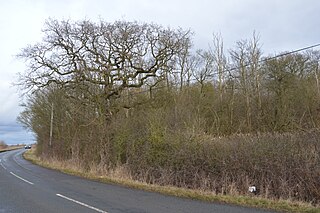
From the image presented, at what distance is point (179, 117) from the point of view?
67.7 ft

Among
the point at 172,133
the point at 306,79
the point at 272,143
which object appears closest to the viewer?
the point at 272,143

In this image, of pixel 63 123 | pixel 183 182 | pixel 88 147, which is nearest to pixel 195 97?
pixel 63 123

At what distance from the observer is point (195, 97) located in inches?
1427

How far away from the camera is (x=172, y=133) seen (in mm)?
18297

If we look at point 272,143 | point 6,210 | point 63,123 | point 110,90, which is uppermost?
point 110,90

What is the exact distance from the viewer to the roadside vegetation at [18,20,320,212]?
44.2 feet

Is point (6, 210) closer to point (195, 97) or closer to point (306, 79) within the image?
point (195, 97)

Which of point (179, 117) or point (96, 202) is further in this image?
point (179, 117)

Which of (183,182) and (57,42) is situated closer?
(183,182)

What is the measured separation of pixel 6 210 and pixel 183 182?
8.09m

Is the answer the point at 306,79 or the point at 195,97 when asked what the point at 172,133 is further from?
the point at 306,79

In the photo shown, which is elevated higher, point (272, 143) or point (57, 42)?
point (57, 42)

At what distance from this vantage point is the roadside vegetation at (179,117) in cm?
1347

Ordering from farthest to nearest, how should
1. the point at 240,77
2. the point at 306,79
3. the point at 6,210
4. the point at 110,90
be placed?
the point at 240,77 → the point at 306,79 → the point at 110,90 → the point at 6,210
